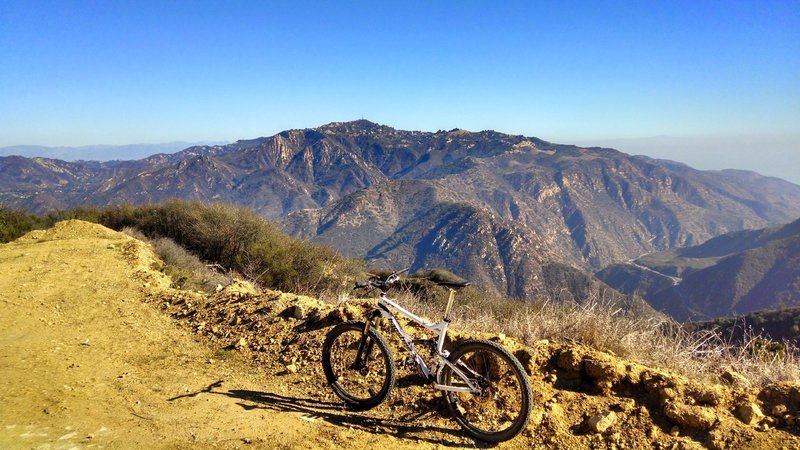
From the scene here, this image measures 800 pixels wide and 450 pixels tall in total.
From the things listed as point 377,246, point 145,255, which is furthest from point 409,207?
point 145,255

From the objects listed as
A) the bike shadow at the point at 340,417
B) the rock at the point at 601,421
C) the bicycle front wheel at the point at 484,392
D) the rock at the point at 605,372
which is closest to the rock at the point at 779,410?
the rock at the point at 605,372

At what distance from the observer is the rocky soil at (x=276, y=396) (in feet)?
12.4

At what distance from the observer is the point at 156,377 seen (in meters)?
5.35

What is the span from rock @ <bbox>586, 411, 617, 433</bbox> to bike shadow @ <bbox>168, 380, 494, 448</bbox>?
3.02ft

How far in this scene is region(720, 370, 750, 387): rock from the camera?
4.48 meters

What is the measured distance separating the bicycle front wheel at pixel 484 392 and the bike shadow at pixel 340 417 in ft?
0.50

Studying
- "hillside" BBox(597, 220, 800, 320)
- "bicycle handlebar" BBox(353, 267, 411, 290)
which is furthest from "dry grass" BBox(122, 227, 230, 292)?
"hillside" BBox(597, 220, 800, 320)

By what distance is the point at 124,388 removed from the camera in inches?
198

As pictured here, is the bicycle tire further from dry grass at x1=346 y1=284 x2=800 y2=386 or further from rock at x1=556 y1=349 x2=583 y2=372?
dry grass at x1=346 y1=284 x2=800 y2=386

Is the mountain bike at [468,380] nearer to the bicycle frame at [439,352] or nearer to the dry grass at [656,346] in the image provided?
the bicycle frame at [439,352]

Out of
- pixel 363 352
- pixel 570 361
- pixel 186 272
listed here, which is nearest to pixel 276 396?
pixel 363 352

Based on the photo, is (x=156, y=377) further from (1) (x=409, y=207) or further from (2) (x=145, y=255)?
(1) (x=409, y=207)

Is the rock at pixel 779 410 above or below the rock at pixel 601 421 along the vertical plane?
above

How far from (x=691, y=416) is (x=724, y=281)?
153517 millimetres
